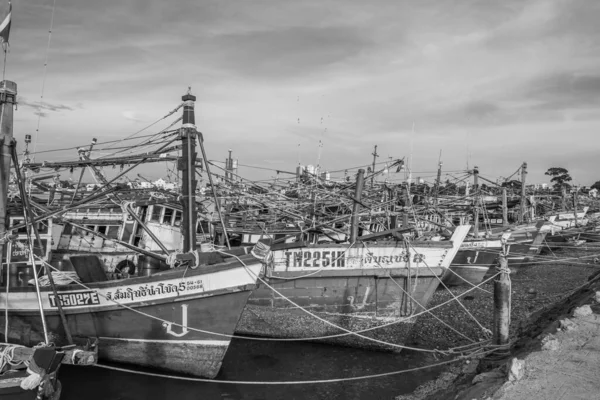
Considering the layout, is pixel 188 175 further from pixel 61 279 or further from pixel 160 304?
pixel 61 279

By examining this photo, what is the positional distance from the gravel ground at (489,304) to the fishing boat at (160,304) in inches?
239

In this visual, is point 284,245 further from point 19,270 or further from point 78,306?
point 19,270

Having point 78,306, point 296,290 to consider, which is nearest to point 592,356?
point 296,290

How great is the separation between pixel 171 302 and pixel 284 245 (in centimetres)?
358

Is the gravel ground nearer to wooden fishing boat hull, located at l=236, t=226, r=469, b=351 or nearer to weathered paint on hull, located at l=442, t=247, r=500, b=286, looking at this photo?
weathered paint on hull, located at l=442, t=247, r=500, b=286

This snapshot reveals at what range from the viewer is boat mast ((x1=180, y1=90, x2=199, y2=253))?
9.70 m

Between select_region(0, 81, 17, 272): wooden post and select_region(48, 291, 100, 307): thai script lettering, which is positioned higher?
select_region(0, 81, 17, 272): wooden post

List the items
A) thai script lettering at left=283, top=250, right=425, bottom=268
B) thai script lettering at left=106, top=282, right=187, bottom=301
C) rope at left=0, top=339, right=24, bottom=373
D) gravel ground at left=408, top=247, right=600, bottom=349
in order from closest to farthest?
1. rope at left=0, top=339, right=24, bottom=373
2. thai script lettering at left=106, top=282, right=187, bottom=301
3. thai script lettering at left=283, top=250, right=425, bottom=268
4. gravel ground at left=408, top=247, right=600, bottom=349

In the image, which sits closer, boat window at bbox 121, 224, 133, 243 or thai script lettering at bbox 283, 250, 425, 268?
thai script lettering at bbox 283, 250, 425, 268

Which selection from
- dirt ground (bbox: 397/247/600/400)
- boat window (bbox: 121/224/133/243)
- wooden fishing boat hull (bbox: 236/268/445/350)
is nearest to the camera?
dirt ground (bbox: 397/247/600/400)

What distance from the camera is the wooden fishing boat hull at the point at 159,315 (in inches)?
375

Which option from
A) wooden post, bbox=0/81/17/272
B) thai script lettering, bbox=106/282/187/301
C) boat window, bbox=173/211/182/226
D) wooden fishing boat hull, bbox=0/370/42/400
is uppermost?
wooden post, bbox=0/81/17/272

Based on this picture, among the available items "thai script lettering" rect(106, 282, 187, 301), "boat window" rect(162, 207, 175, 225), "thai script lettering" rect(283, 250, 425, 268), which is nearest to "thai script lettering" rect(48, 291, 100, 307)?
"thai script lettering" rect(106, 282, 187, 301)

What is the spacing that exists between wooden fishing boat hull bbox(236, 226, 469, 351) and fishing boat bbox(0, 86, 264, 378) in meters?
2.93
